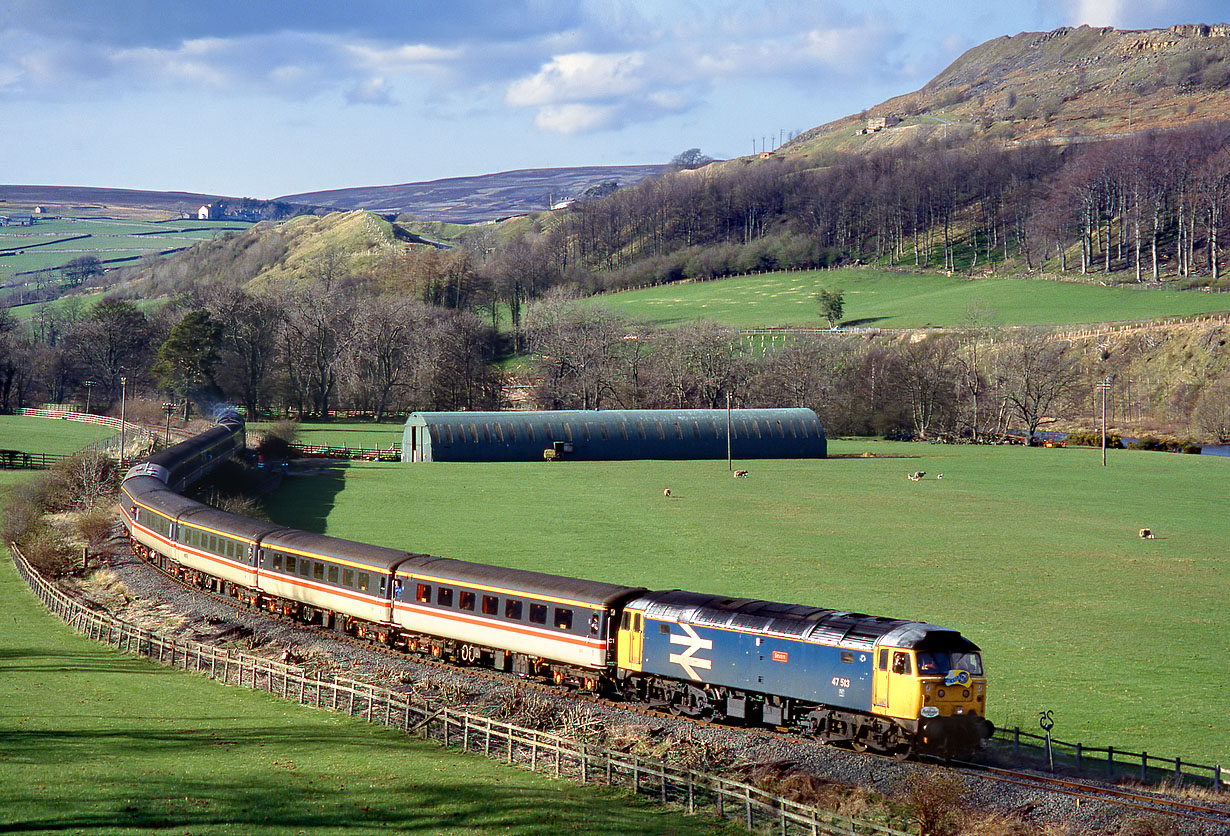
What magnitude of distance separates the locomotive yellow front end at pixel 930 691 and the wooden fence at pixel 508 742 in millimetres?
3433

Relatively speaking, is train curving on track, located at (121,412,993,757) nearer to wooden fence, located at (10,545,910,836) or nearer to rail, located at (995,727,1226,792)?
rail, located at (995,727,1226,792)

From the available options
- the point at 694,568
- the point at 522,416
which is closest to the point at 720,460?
the point at 522,416

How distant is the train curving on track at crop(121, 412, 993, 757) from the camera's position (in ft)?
Result: 79.5

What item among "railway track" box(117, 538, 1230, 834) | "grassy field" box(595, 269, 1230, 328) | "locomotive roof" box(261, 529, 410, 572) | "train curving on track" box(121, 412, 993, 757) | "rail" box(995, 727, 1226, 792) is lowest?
"rail" box(995, 727, 1226, 792)

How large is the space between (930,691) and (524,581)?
12255mm

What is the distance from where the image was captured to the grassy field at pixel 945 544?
109 ft

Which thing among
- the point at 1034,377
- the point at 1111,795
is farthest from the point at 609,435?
the point at 1111,795

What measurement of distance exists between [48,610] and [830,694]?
112ft

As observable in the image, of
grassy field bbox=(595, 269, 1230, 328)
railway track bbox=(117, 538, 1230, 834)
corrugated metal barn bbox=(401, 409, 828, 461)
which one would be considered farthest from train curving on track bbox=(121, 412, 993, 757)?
grassy field bbox=(595, 269, 1230, 328)

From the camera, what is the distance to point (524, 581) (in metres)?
31.7

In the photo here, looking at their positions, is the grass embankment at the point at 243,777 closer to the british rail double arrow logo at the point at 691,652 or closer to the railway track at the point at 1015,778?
the railway track at the point at 1015,778

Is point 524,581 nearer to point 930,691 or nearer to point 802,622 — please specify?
point 802,622

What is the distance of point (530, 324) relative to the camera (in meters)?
167

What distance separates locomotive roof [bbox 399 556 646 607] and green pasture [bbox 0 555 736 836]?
17.9 feet
